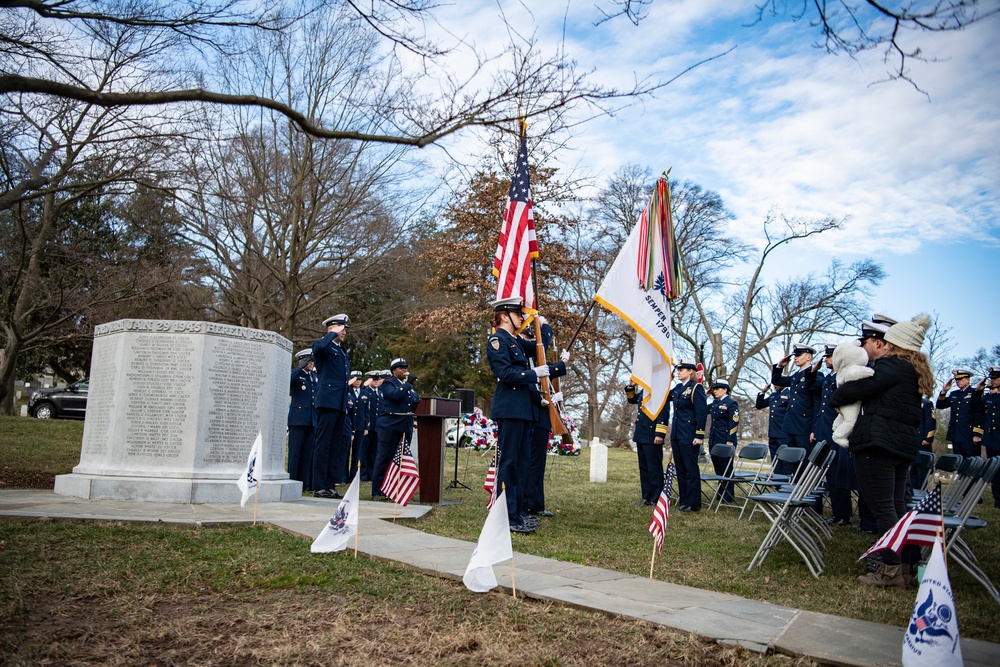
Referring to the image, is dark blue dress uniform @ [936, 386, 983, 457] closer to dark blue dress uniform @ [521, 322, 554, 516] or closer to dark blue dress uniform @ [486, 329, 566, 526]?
dark blue dress uniform @ [521, 322, 554, 516]

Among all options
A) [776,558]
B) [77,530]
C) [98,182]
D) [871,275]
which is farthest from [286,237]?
[871,275]

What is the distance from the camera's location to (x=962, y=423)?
50.6 ft

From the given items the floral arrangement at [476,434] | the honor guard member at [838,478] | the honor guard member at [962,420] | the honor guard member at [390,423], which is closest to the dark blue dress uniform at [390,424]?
the honor guard member at [390,423]

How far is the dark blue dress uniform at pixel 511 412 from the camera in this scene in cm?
800

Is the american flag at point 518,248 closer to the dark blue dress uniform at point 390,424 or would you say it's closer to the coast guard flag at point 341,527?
the dark blue dress uniform at point 390,424

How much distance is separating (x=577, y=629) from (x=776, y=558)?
3.39m

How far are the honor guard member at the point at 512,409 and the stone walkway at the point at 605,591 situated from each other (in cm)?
107

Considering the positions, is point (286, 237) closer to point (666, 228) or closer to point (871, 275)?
point (666, 228)

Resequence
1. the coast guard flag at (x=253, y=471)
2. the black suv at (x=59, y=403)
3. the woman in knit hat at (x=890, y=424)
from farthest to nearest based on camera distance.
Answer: the black suv at (x=59, y=403) → the coast guard flag at (x=253, y=471) → the woman in knit hat at (x=890, y=424)

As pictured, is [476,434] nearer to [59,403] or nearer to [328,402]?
[59,403]

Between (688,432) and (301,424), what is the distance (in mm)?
5735

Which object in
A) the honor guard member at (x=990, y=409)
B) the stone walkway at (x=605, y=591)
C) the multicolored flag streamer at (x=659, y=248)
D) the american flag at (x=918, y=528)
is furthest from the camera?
the honor guard member at (x=990, y=409)

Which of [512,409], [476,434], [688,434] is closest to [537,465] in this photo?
[512,409]

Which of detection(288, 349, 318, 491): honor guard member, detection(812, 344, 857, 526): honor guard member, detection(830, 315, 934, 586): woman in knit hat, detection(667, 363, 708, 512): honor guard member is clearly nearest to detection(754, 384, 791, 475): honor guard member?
detection(667, 363, 708, 512): honor guard member
